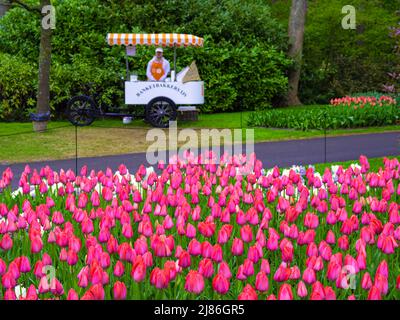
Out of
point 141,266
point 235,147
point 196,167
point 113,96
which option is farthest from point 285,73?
point 141,266

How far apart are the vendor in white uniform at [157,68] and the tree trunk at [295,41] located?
985 centimetres

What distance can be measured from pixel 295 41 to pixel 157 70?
10463 millimetres

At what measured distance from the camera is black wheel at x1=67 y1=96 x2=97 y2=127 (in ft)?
59.0

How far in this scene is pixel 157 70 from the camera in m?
17.9

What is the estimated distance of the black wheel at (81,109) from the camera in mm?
17969

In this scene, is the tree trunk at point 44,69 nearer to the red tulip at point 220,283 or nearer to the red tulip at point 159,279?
the red tulip at point 159,279

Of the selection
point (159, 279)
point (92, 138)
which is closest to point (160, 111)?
point (92, 138)

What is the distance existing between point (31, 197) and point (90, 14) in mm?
17177

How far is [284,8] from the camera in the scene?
3183cm

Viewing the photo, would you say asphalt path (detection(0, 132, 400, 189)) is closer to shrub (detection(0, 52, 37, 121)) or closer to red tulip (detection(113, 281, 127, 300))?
red tulip (detection(113, 281, 127, 300))

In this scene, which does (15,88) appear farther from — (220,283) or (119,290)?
(220,283)

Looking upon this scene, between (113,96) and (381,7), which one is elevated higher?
(381,7)

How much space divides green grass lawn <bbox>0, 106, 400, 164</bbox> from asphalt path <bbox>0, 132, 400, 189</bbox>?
0.65 meters

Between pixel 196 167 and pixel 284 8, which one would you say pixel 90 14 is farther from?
pixel 196 167
